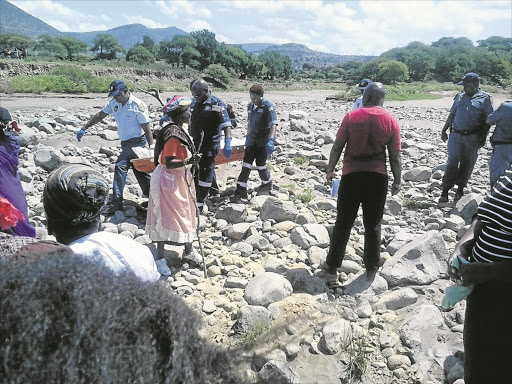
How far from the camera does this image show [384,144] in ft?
10.9

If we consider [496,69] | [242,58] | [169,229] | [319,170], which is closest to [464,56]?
[496,69]

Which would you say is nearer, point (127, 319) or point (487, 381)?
point (127, 319)

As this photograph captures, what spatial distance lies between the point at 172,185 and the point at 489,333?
2.77m

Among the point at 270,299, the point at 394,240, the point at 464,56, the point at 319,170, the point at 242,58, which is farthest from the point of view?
the point at 464,56

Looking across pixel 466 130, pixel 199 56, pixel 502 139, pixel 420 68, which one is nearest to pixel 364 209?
pixel 502 139

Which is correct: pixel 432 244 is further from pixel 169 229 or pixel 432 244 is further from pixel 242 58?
pixel 242 58

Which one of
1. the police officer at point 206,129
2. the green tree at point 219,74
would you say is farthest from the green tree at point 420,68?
the police officer at point 206,129

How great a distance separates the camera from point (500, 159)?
4746 mm

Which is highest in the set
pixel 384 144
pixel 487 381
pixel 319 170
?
pixel 384 144

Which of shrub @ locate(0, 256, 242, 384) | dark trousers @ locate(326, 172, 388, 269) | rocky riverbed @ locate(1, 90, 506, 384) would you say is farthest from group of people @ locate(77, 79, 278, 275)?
shrub @ locate(0, 256, 242, 384)

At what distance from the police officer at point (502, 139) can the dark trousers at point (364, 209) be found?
7.24ft

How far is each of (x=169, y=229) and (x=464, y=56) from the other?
78233 millimetres

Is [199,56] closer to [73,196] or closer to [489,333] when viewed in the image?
[73,196]

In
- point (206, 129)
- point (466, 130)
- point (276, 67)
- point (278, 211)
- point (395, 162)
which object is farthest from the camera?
point (276, 67)
